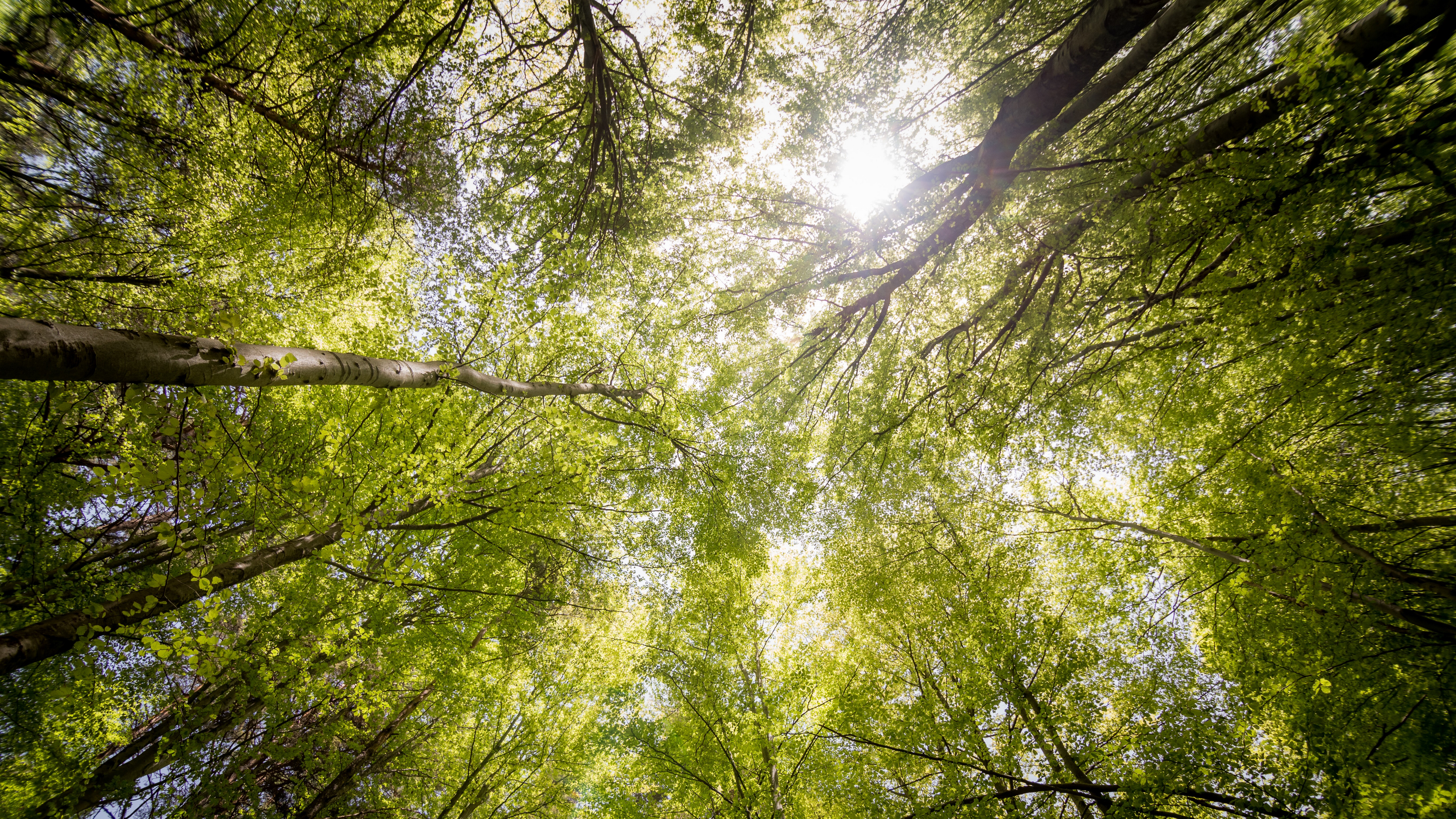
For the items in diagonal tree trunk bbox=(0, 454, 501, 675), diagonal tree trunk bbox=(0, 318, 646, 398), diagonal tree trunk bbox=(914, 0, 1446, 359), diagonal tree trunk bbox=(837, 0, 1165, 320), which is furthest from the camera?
diagonal tree trunk bbox=(837, 0, 1165, 320)

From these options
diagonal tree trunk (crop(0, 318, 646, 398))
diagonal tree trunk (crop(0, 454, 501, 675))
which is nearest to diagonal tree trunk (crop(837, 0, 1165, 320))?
diagonal tree trunk (crop(0, 318, 646, 398))

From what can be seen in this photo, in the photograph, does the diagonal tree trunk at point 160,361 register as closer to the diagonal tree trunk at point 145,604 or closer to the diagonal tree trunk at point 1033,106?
the diagonal tree trunk at point 145,604

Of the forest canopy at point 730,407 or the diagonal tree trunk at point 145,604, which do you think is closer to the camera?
the diagonal tree trunk at point 145,604

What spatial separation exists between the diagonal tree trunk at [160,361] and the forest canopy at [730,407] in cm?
3

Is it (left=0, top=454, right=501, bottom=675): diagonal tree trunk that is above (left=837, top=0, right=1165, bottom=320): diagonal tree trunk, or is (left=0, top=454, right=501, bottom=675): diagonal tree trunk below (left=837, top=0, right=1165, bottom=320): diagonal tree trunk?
below

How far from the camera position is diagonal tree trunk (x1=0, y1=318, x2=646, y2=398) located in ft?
6.14

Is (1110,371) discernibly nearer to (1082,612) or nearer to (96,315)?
(1082,612)

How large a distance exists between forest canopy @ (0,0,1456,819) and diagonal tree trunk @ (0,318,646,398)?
0.03 m

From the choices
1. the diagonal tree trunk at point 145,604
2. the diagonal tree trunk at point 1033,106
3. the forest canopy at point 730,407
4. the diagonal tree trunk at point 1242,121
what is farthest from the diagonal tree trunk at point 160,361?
the diagonal tree trunk at point 1242,121

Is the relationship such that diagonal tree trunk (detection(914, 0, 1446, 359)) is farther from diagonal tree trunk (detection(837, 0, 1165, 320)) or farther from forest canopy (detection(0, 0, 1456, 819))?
diagonal tree trunk (detection(837, 0, 1165, 320))

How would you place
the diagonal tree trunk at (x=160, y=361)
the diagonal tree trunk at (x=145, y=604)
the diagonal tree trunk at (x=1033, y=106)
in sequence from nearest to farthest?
the diagonal tree trunk at (x=160, y=361) → the diagonal tree trunk at (x=145, y=604) → the diagonal tree trunk at (x=1033, y=106)

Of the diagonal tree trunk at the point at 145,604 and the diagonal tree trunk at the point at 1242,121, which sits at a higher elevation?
the diagonal tree trunk at the point at 1242,121

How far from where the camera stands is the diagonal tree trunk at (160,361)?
6.14ft

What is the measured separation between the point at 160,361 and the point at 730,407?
6.78 meters
